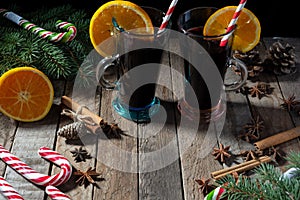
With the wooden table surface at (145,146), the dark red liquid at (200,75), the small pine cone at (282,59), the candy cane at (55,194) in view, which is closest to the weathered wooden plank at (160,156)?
the wooden table surface at (145,146)

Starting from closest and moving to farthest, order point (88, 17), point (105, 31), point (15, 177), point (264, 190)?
point (264, 190), point (15, 177), point (105, 31), point (88, 17)

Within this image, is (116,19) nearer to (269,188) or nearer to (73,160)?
(73,160)

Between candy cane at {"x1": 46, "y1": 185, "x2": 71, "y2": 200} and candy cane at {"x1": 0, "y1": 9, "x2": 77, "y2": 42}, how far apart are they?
65 centimetres

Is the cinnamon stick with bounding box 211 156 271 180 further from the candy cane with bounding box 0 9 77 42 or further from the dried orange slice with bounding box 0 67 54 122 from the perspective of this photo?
the candy cane with bounding box 0 9 77 42

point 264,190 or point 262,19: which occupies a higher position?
point 262,19

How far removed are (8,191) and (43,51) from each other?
2.07 ft

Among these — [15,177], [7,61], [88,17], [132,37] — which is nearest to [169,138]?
[132,37]

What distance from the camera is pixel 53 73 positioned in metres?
1.90

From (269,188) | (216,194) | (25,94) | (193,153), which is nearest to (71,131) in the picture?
(25,94)

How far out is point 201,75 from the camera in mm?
1665

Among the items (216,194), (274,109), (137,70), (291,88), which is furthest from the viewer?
(291,88)

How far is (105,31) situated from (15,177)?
0.61 metres

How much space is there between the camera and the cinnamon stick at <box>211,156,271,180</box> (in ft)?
5.01

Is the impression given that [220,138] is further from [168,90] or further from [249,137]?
[168,90]
